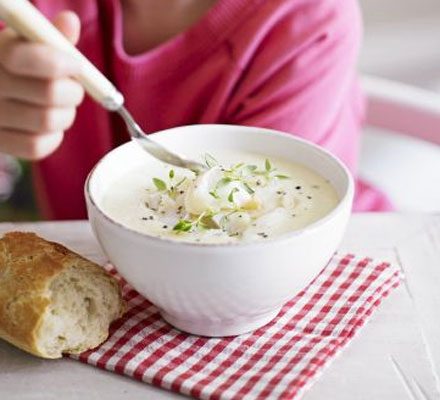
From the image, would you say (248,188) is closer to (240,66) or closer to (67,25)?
(67,25)

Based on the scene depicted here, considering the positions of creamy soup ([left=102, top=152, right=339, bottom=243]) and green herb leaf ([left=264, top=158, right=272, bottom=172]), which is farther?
green herb leaf ([left=264, top=158, right=272, bottom=172])

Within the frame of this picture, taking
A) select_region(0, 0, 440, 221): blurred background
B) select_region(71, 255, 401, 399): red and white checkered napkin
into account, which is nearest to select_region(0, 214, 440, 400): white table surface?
select_region(71, 255, 401, 399): red and white checkered napkin

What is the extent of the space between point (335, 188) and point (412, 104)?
28.7 inches

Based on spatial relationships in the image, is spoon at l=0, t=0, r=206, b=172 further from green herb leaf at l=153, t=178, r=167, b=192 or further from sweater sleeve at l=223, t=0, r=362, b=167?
sweater sleeve at l=223, t=0, r=362, b=167

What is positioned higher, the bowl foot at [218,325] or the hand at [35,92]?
the hand at [35,92]

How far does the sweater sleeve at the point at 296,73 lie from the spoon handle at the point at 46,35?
466 mm

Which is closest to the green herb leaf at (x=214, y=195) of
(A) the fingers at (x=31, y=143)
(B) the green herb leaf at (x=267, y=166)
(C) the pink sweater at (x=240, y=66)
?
(B) the green herb leaf at (x=267, y=166)

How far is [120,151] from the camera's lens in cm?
85

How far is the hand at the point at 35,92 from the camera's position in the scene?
2.44 ft

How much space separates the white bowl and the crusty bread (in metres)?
0.04

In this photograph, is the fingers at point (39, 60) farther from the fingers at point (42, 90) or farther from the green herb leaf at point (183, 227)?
the green herb leaf at point (183, 227)

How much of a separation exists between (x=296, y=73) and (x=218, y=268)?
588mm

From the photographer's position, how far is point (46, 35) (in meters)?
0.74

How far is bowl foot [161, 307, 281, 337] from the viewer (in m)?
0.76
